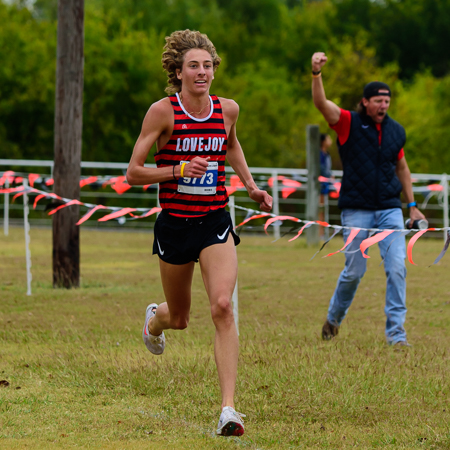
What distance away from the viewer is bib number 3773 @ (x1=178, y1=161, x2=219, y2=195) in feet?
15.4

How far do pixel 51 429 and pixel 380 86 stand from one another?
3.96 m

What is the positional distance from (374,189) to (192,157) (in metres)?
2.58

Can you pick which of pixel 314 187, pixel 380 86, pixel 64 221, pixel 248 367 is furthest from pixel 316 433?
pixel 314 187

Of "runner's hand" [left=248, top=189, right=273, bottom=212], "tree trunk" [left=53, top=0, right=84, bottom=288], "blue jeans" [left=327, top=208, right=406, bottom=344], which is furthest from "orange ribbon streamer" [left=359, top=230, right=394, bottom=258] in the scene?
"tree trunk" [left=53, top=0, right=84, bottom=288]

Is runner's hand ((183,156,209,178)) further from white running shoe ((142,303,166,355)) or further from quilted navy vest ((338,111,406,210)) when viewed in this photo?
quilted navy vest ((338,111,406,210))

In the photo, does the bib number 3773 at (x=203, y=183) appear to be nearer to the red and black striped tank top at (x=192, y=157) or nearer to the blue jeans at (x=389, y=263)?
the red and black striped tank top at (x=192, y=157)

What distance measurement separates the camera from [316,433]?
14.8 feet

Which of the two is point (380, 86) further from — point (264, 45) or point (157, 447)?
point (264, 45)

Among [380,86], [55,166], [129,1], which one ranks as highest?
[129,1]

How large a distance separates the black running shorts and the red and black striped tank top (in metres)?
0.05

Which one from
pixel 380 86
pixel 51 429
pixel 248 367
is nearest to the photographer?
pixel 51 429

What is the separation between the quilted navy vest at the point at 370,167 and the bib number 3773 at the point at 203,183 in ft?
8.04

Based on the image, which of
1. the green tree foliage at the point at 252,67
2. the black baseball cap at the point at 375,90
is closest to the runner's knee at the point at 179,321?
the black baseball cap at the point at 375,90

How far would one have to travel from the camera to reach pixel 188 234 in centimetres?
479
